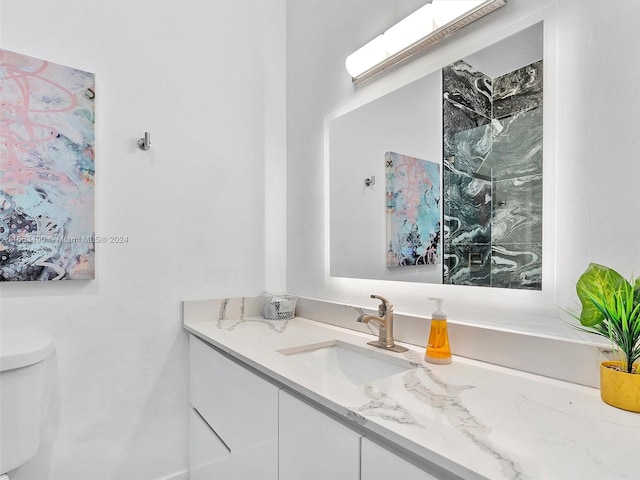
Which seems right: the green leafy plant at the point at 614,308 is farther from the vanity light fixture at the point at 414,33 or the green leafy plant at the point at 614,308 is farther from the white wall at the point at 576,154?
the vanity light fixture at the point at 414,33

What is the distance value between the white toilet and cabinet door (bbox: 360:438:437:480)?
1.06m

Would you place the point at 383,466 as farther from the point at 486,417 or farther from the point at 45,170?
the point at 45,170

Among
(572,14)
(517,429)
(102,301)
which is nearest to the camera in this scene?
(517,429)

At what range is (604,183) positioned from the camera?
0.82 meters

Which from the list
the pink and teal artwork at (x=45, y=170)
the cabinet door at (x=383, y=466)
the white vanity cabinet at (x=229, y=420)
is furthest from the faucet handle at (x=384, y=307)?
the pink and teal artwork at (x=45, y=170)

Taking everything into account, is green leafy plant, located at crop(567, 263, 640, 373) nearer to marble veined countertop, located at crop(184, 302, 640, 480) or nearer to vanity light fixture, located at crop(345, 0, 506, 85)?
marble veined countertop, located at crop(184, 302, 640, 480)

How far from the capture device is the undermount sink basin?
3.60ft

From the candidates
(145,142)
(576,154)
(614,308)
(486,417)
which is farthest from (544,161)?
(145,142)

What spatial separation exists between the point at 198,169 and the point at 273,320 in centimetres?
75

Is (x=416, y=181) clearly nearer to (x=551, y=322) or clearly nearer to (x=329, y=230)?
(x=329, y=230)

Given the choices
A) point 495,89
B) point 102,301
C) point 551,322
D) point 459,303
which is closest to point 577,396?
point 551,322

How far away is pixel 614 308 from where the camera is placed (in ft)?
2.26

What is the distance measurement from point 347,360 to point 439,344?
35 cm

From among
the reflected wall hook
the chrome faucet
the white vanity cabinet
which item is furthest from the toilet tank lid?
the chrome faucet
